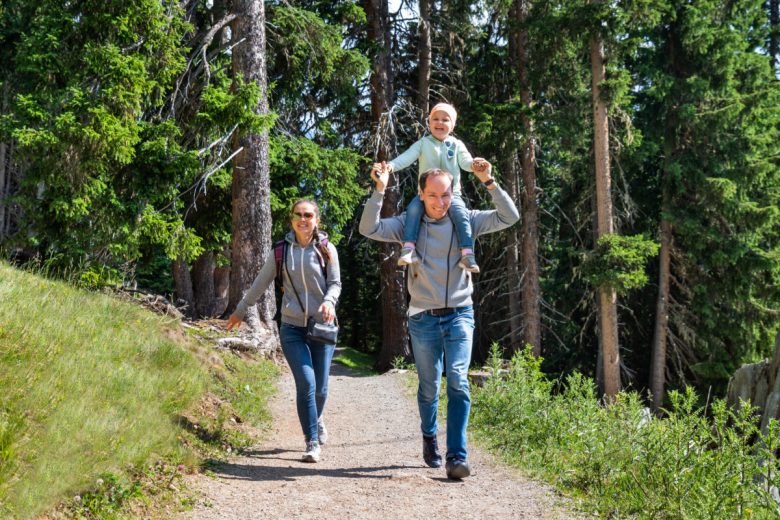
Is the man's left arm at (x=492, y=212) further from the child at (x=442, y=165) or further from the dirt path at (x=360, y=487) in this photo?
the dirt path at (x=360, y=487)

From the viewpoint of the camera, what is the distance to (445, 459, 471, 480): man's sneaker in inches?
204

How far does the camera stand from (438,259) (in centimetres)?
525

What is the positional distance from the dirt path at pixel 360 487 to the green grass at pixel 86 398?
47cm

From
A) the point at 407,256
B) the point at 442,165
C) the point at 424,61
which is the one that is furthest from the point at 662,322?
the point at 407,256

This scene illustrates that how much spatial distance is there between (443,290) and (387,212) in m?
12.8

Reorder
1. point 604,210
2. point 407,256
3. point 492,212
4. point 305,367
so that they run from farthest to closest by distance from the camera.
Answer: point 604,210 → point 305,367 → point 492,212 → point 407,256

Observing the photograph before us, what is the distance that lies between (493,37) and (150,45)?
503 inches

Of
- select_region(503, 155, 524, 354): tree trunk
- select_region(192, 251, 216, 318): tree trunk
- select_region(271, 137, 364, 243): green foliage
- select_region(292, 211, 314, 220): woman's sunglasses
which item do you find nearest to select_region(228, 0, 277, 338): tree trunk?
select_region(271, 137, 364, 243): green foliage

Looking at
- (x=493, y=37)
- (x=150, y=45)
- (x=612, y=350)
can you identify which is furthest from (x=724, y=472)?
(x=493, y=37)

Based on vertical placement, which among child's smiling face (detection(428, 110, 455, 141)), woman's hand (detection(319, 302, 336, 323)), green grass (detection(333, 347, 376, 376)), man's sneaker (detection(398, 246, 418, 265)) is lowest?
green grass (detection(333, 347, 376, 376))

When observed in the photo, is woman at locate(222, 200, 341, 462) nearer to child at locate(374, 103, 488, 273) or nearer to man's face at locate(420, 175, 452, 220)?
child at locate(374, 103, 488, 273)

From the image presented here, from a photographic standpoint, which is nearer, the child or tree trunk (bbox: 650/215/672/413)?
the child

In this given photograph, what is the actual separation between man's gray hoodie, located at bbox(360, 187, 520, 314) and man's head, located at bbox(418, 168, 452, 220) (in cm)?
8

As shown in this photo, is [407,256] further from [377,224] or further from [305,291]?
[305,291]
